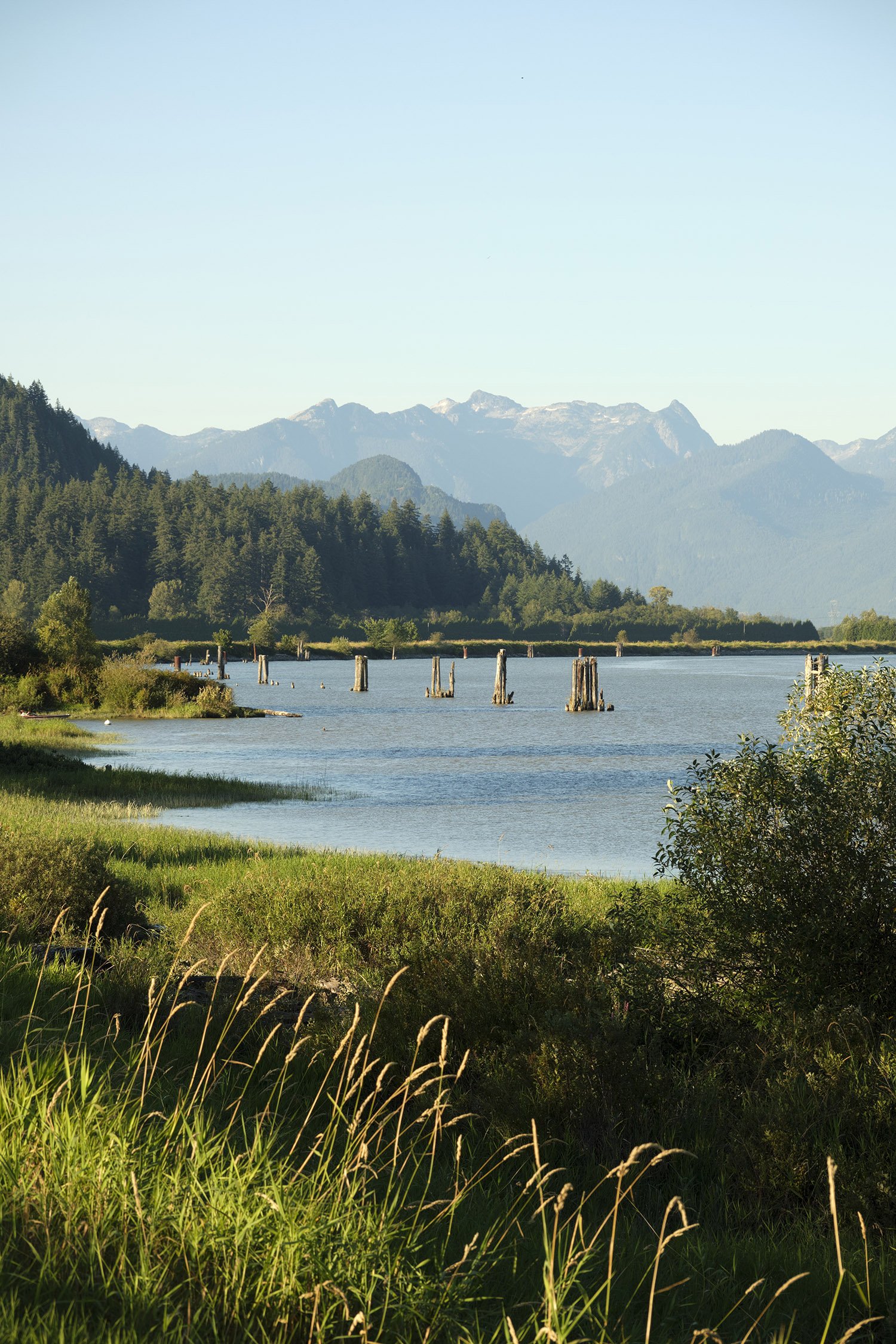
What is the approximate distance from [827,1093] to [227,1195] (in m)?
4.39

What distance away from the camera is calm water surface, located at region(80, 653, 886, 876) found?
2378cm

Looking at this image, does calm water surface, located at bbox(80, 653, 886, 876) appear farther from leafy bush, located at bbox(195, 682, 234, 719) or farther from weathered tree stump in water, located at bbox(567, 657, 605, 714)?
weathered tree stump in water, located at bbox(567, 657, 605, 714)

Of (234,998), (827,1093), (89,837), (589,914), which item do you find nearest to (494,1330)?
(827,1093)

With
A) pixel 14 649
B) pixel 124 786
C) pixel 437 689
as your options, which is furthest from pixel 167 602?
pixel 124 786

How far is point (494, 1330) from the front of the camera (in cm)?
386

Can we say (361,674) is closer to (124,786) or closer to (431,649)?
(124,786)

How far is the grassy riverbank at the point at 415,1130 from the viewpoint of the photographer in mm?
3756

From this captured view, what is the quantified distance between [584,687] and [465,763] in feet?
96.2

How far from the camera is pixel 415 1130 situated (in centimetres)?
675

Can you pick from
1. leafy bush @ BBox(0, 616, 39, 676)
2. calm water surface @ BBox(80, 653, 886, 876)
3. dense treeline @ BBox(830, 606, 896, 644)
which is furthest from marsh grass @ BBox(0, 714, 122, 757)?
dense treeline @ BBox(830, 606, 896, 644)

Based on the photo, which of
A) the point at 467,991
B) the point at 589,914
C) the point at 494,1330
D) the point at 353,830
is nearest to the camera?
the point at 494,1330

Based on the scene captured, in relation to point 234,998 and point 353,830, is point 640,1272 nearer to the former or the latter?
point 234,998

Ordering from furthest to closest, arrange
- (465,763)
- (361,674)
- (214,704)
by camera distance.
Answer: (361,674) < (214,704) < (465,763)

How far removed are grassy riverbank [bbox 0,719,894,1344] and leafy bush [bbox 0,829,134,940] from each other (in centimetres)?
10
